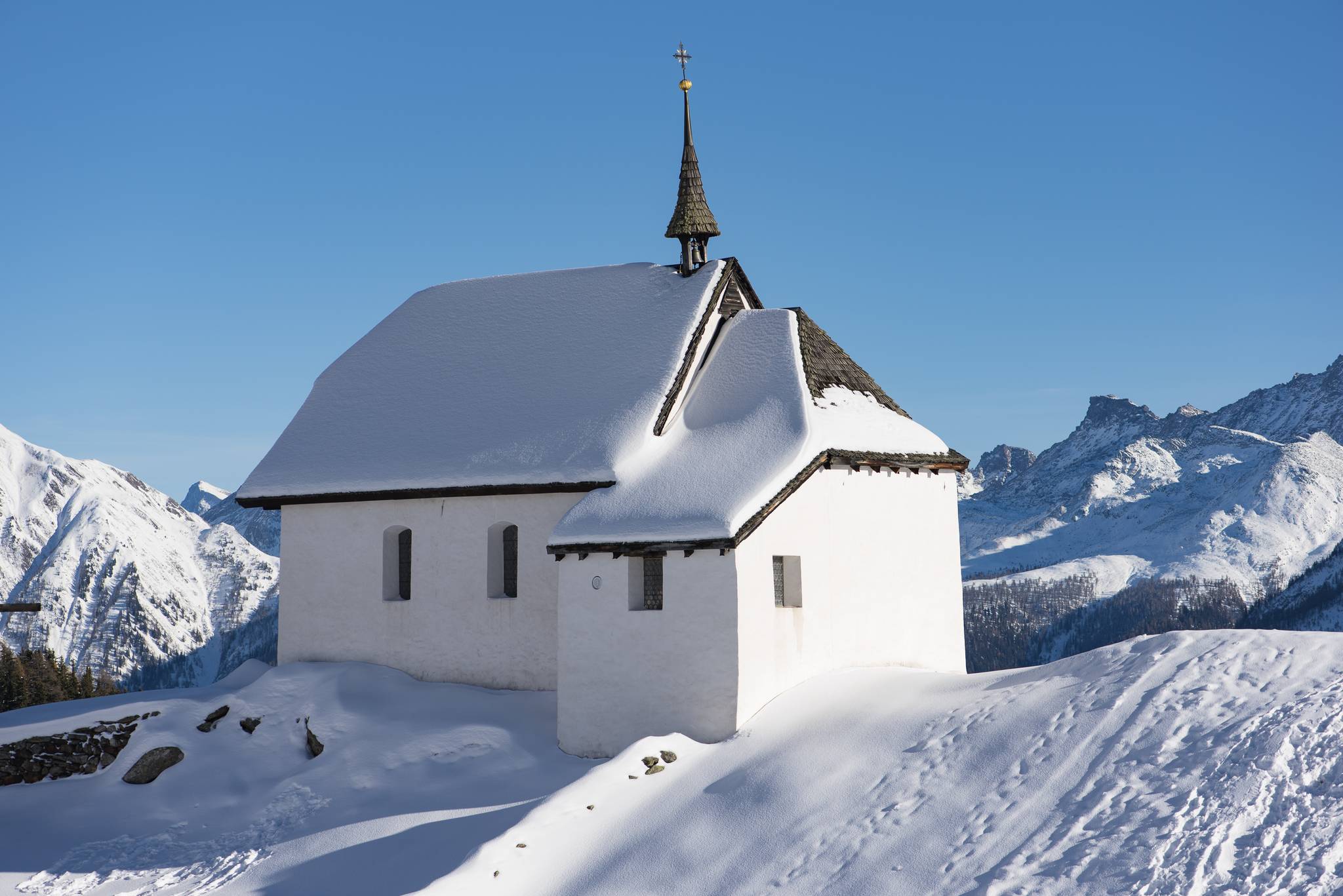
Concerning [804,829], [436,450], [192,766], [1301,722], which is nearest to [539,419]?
[436,450]

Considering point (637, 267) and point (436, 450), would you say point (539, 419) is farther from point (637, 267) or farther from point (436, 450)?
point (637, 267)

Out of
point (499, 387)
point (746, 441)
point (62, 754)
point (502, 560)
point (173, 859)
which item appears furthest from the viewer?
point (499, 387)

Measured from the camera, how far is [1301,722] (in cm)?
1470

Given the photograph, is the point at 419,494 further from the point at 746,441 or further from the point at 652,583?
the point at 746,441

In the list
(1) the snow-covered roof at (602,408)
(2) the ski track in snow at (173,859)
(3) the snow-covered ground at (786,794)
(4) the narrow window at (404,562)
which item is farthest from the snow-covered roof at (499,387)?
(2) the ski track in snow at (173,859)

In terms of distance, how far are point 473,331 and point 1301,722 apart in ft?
62.9

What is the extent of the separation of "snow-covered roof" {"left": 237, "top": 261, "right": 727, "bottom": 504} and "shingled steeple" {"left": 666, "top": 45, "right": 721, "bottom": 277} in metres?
0.72

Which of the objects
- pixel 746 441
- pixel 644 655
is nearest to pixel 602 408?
pixel 746 441

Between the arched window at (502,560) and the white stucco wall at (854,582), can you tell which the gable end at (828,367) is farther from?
the arched window at (502,560)

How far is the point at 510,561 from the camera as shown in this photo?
25.0 meters

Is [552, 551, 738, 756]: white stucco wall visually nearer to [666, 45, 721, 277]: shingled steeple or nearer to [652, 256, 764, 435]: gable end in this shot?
[652, 256, 764, 435]: gable end

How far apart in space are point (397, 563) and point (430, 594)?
141 cm

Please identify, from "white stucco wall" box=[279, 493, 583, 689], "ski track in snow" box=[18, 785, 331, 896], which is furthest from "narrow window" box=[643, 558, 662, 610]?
"ski track in snow" box=[18, 785, 331, 896]

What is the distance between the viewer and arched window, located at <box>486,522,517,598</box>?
24734 millimetres
